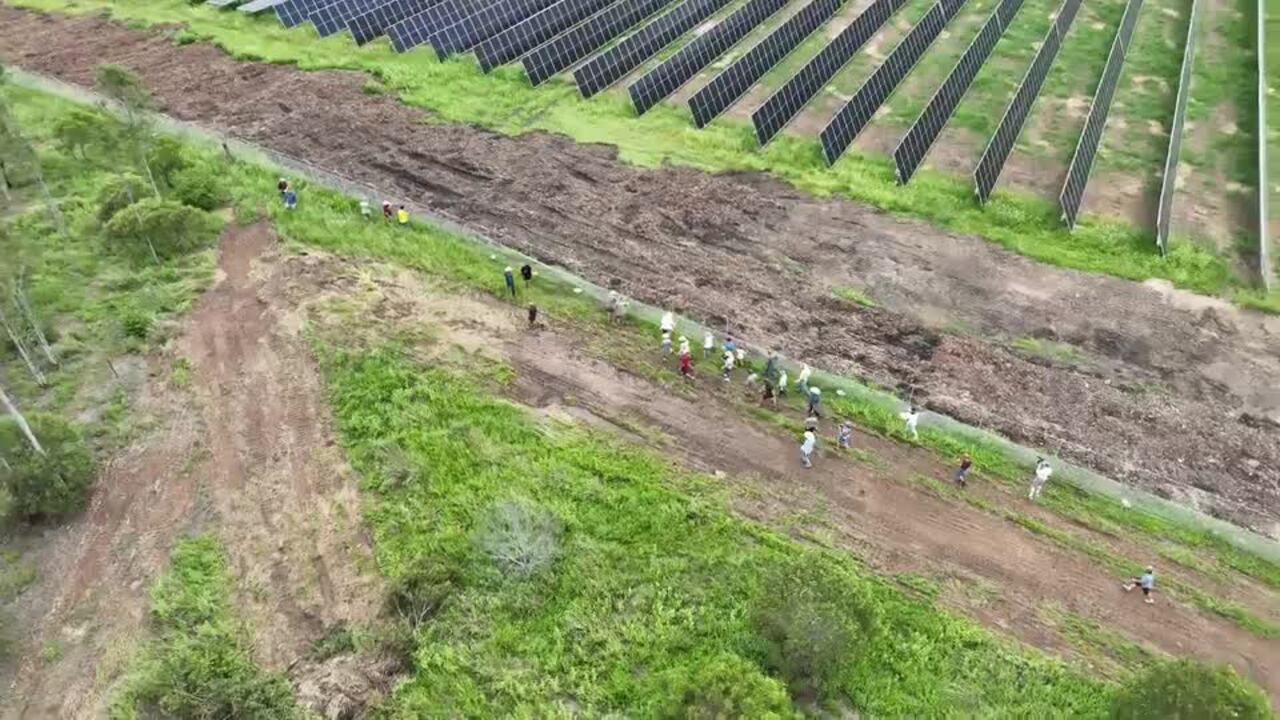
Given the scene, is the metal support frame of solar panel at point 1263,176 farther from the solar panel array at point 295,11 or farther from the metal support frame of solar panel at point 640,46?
the solar panel array at point 295,11

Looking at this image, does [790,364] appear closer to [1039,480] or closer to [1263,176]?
[1039,480]

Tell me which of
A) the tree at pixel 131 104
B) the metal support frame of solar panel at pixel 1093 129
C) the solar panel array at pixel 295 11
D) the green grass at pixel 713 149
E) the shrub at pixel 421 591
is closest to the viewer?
the shrub at pixel 421 591

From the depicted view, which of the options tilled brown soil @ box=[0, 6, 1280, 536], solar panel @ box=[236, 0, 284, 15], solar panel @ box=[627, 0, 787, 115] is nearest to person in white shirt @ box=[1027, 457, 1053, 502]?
tilled brown soil @ box=[0, 6, 1280, 536]

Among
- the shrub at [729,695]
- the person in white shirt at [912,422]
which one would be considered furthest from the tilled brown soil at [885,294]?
the shrub at [729,695]

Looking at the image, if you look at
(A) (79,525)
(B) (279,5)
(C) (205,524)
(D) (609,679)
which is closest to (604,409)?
(D) (609,679)

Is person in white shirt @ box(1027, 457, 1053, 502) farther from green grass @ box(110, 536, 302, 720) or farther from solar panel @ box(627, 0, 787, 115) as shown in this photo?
solar panel @ box(627, 0, 787, 115)

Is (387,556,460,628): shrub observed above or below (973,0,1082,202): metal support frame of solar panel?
below

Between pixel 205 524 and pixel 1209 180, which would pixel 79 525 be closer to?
pixel 205 524
